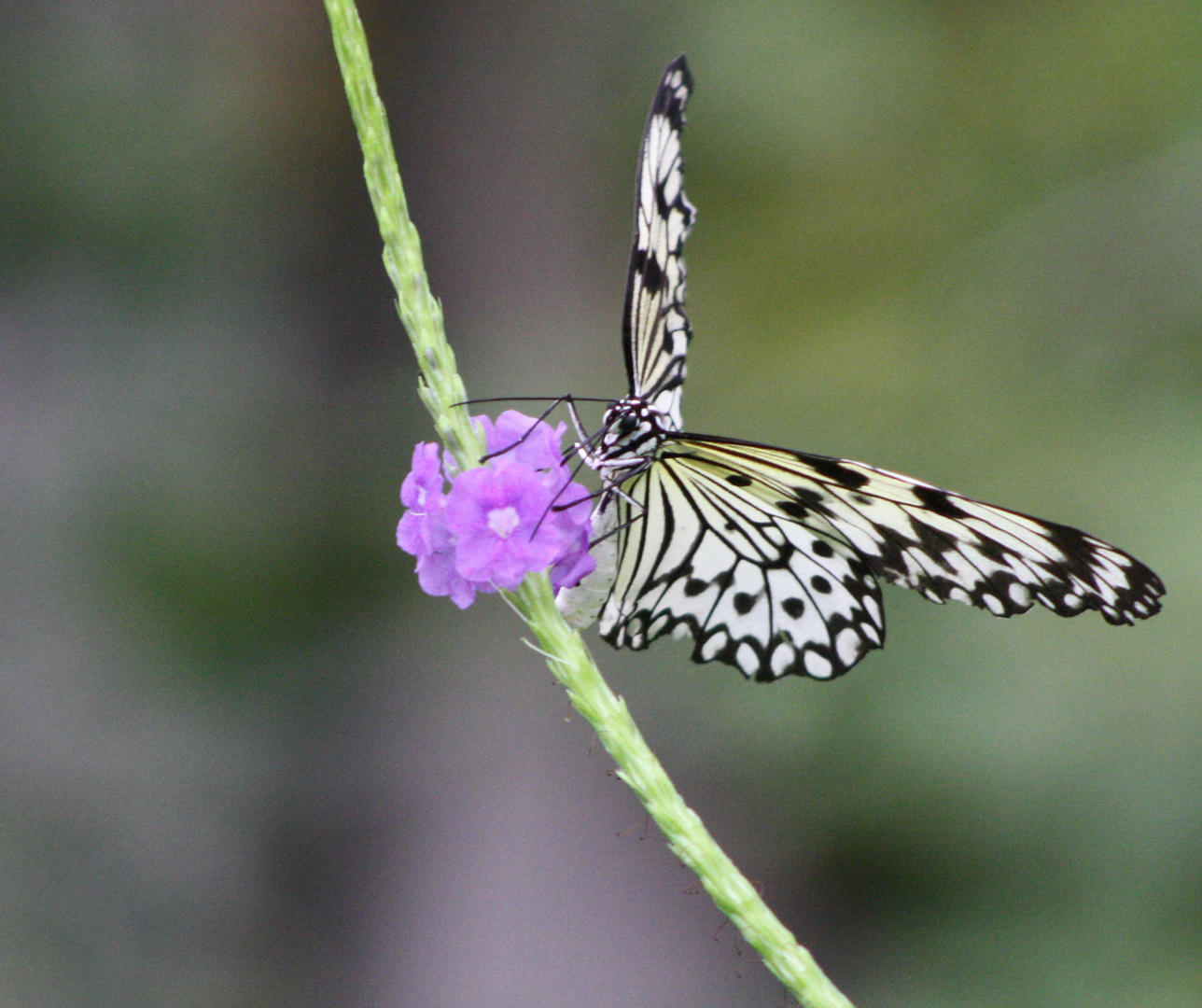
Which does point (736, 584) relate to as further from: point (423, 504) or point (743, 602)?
point (423, 504)

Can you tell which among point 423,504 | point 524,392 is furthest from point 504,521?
point 524,392

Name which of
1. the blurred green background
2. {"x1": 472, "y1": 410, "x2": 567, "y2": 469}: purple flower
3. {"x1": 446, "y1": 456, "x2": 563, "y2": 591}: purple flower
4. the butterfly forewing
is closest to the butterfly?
the butterfly forewing

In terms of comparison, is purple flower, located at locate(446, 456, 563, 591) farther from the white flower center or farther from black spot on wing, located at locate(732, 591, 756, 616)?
black spot on wing, located at locate(732, 591, 756, 616)

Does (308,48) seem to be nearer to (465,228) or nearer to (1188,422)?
(465,228)

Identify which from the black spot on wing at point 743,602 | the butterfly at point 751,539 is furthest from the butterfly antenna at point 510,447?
the black spot on wing at point 743,602

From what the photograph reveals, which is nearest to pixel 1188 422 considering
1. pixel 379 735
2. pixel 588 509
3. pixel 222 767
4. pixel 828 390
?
pixel 828 390

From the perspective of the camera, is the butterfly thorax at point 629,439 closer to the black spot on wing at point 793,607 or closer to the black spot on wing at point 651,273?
the black spot on wing at point 651,273

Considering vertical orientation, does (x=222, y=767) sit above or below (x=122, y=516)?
below
